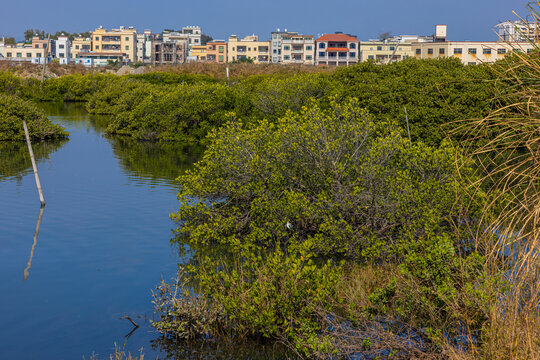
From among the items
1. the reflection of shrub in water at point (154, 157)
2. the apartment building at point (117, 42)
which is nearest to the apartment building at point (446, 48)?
the reflection of shrub in water at point (154, 157)

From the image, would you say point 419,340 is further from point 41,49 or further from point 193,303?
point 41,49

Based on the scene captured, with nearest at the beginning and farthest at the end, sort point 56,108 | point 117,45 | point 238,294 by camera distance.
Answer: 1. point 238,294
2. point 56,108
3. point 117,45

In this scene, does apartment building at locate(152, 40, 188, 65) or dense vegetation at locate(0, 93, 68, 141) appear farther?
apartment building at locate(152, 40, 188, 65)

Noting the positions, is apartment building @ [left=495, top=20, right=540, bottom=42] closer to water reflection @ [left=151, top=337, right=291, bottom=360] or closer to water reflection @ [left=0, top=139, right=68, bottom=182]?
water reflection @ [left=151, top=337, right=291, bottom=360]

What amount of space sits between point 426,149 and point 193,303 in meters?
9.18

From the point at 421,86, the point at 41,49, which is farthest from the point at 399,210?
the point at 41,49

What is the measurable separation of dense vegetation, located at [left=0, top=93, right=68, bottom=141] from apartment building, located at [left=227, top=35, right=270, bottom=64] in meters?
132

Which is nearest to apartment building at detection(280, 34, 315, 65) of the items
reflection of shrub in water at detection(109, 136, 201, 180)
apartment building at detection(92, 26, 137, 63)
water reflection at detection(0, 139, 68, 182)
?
apartment building at detection(92, 26, 137, 63)

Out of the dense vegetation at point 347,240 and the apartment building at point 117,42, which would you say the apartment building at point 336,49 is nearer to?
the apartment building at point 117,42

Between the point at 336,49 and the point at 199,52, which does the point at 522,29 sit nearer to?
the point at 336,49

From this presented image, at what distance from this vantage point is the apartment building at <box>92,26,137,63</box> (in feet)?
608

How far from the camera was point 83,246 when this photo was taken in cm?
2161

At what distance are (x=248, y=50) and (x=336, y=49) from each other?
1340 inches

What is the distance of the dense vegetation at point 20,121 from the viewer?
154 feet
